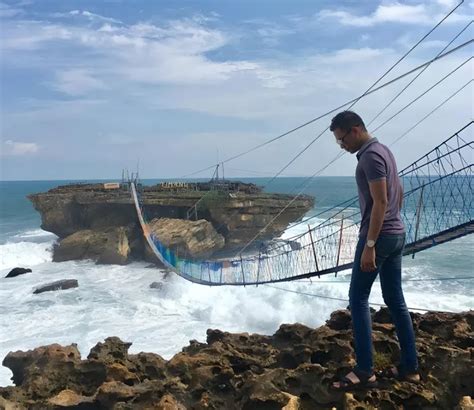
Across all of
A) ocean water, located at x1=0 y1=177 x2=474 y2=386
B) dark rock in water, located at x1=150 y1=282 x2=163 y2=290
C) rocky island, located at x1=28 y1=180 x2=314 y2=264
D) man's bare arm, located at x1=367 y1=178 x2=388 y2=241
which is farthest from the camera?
rocky island, located at x1=28 y1=180 x2=314 y2=264

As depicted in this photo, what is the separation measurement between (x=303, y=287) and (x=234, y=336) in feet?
37.0

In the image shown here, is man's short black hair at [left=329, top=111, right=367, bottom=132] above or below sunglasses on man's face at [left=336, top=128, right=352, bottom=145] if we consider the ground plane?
above

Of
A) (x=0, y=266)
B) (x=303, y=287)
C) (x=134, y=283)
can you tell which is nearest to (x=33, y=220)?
(x=0, y=266)

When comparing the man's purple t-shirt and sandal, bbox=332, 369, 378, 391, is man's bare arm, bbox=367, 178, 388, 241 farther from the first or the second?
sandal, bbox=332, 369, 378, 391

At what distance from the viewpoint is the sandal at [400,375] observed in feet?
9.37

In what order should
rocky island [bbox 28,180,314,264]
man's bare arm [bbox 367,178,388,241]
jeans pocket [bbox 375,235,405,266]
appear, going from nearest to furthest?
1. man's bare arm [bbox 367,178,388,241]
2. jeans pocket [bbox 375,235,405,266]
3. rocky island [bbox 28,180,314,264]

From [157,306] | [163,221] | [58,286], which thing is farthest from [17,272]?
[157,306]

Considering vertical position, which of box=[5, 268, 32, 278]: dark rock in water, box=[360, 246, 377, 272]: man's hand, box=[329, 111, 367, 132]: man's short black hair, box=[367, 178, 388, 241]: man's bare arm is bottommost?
box=[5, 268, 32, 278]: dark rock in water

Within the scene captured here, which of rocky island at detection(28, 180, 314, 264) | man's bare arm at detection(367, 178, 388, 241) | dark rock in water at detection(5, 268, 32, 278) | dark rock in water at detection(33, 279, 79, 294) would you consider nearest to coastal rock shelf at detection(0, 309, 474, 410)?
man's bare arm at detection(367, 178, 388, 241)

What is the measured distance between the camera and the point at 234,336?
471 cm

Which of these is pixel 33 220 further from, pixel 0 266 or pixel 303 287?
pixel 303 287

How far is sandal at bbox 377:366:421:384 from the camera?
2.86m

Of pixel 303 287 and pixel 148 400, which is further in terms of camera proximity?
pixel 303 287

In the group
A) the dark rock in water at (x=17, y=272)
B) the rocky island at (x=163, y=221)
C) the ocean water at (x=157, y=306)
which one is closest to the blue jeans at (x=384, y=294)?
the ocean water at (x=157, y=306)
